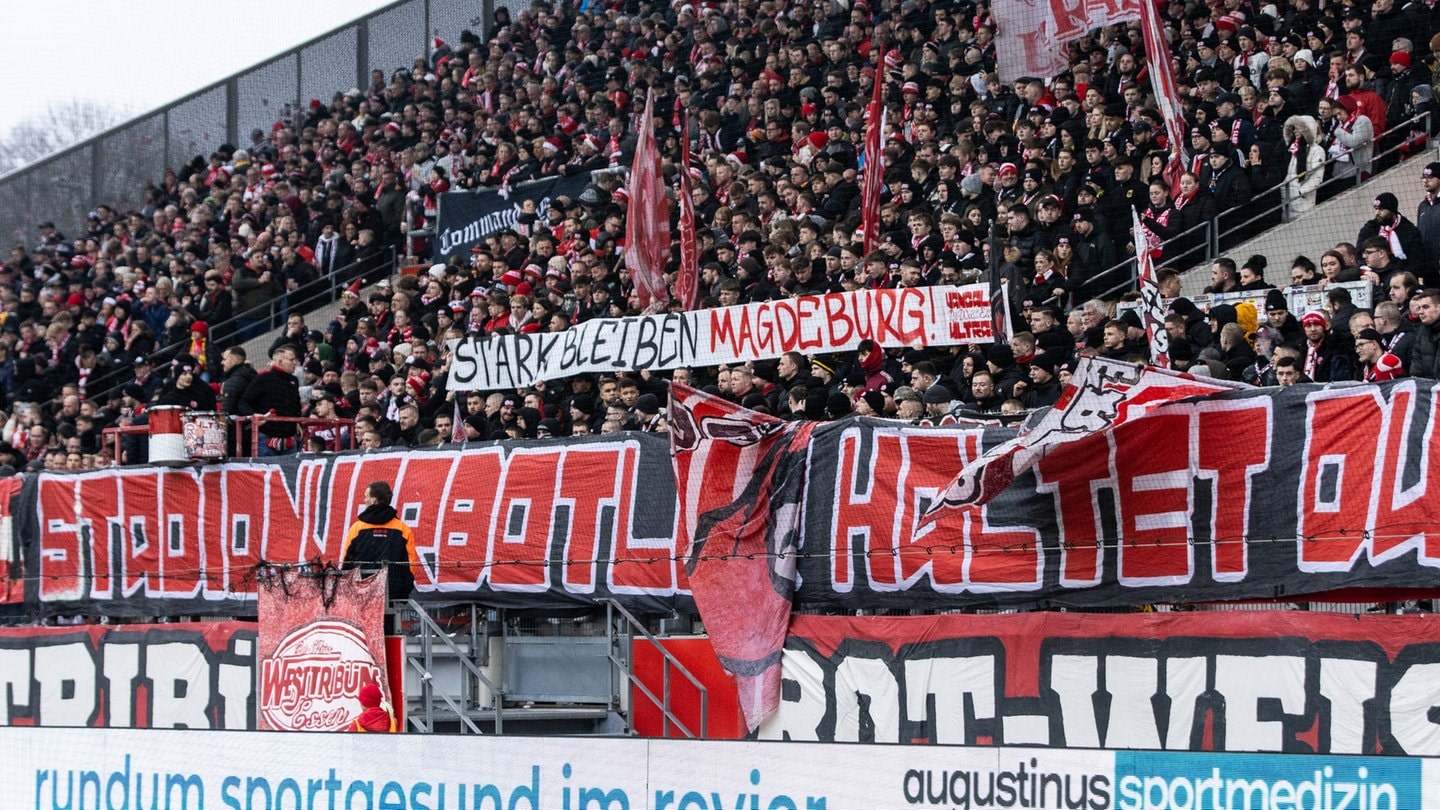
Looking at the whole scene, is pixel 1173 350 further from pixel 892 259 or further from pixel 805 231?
pixel 805 231

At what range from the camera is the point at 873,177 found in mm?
16578

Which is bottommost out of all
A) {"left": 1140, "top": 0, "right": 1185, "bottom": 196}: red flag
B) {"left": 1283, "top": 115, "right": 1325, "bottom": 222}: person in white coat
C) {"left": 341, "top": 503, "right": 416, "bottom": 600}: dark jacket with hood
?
{"left": 341, "top": 503, "right": 416, "bottom": 600}: dark jacket with hood

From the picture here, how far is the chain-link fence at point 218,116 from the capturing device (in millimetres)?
31562

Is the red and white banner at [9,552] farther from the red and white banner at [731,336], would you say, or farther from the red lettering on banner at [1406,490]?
the red lettering on banner at [1406,490]

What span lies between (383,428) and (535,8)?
45.1 ft

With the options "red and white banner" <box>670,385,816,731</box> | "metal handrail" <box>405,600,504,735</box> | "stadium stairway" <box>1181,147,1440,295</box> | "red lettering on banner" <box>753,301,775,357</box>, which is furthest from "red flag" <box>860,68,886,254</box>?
"metal handrail" <box>405,600,504,735</box>

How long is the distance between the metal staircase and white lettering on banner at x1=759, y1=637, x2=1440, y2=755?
1.05 m

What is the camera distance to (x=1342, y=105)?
48.7ft

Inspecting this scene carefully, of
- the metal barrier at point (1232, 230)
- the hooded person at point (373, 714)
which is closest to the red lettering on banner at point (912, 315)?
the metal barrier at point (1232, 230)

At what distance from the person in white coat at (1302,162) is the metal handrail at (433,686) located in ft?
25.1

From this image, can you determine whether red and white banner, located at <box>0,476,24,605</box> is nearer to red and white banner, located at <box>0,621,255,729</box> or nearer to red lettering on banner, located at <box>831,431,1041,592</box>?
red and white banner, located at <box>0,621,255,729</box>

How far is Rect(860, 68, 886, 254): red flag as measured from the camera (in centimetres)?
1639

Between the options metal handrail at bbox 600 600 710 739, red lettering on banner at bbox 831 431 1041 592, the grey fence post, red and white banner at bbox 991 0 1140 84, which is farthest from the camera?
the grey fence post

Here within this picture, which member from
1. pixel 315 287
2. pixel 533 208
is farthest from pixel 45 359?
pixel 533 208
